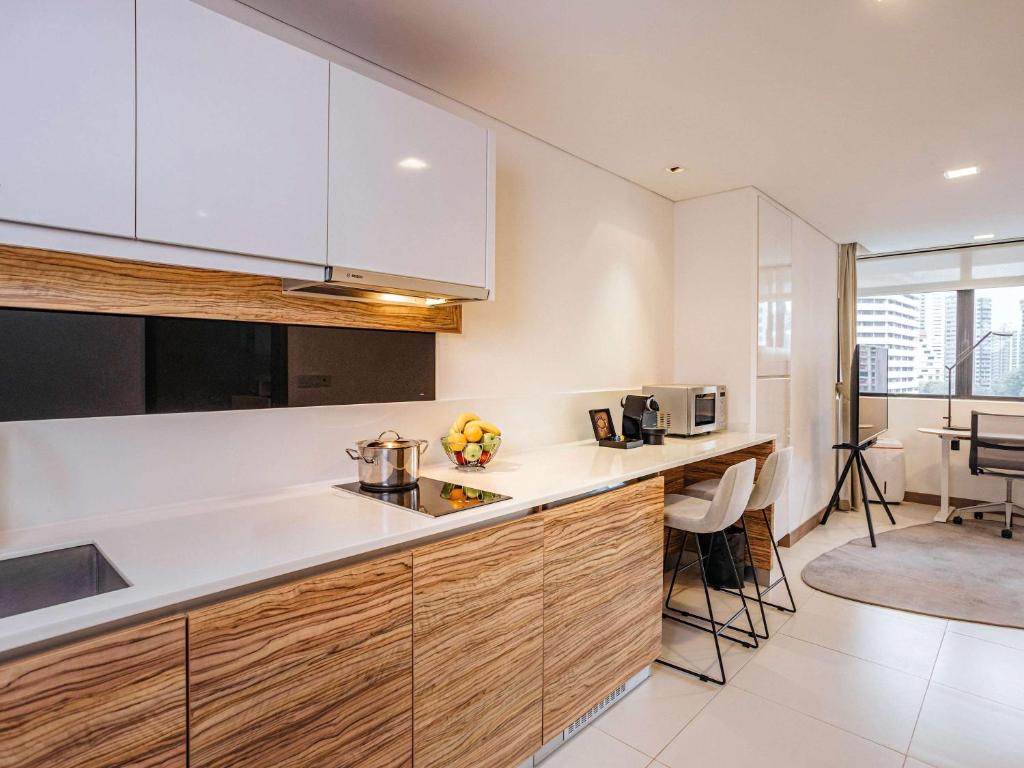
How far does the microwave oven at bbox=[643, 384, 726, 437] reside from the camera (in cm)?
325

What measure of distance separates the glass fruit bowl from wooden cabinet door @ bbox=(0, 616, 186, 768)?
123 centimetres

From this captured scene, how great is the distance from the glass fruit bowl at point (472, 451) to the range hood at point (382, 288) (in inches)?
21.8

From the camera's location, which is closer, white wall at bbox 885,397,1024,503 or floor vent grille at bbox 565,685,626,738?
floor vent grille at bbox 565,685,626,738

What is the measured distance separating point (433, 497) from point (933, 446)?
5.79 metres

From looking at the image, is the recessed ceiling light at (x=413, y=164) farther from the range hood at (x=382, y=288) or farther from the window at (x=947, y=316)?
the window at (x=947, y=316)

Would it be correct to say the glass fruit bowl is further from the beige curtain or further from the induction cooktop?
the beige curtain

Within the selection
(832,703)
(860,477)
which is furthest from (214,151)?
(860,477)

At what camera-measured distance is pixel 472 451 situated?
222cm

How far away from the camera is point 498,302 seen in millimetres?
2668

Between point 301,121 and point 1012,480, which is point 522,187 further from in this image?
point 1012,480

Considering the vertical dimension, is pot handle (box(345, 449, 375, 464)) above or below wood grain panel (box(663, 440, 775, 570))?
above

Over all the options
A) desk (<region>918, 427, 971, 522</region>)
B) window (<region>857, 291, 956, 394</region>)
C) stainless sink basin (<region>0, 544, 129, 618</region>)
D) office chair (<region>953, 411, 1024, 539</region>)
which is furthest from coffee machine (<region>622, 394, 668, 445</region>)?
window (<region>857, 291, 956, 394</region>)

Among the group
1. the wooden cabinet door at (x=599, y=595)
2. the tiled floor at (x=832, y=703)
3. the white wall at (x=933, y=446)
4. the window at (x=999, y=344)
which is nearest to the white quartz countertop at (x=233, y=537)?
the wooden cabinet door at (x=599, y=595)

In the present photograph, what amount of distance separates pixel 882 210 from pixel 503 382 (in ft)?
10.8
